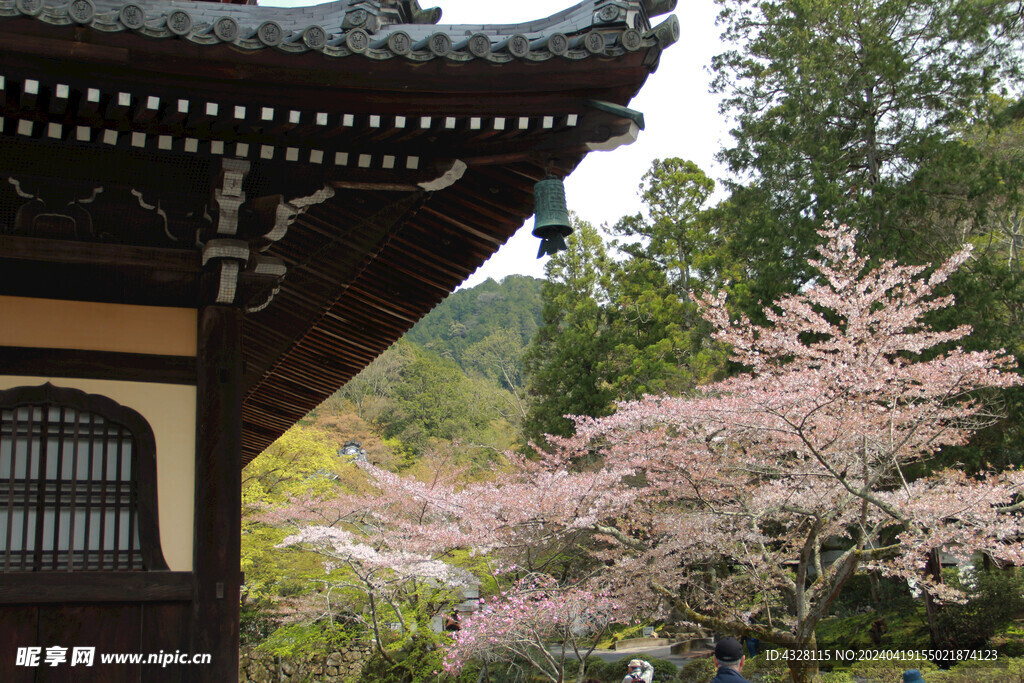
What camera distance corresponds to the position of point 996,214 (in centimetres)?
1606

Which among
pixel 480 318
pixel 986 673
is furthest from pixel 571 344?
pixel 480 318

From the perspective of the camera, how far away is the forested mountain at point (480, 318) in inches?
2430

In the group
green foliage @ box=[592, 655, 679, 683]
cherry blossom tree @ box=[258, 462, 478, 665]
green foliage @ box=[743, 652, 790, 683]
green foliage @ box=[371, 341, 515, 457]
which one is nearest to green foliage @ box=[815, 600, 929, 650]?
green foliage @ box=[743, 652, 790, 683]

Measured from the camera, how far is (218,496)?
338 cm

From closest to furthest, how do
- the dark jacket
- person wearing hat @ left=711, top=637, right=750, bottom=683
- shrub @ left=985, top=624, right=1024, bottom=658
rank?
1. the dark jacket
2. person wearing hat @ left=711, top=637, right=750, bottom=683
3. shrub @ left=985, top=624, right=1024, bottom=658

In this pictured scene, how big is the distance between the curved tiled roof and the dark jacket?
2292 mm

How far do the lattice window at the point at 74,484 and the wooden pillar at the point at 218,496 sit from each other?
0.19 m

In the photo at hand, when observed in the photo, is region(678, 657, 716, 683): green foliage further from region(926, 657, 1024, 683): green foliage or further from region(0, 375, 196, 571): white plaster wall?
region(0, 375, 196, 571): white plaster wall

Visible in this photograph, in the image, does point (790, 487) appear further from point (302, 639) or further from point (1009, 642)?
point (302, 639)

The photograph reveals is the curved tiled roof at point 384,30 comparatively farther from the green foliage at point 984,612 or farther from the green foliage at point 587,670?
the green foliage at point 984,612

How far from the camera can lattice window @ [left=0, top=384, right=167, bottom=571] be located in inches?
124

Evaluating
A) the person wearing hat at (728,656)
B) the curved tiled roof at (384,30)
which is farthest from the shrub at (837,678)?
the curved tiled roof at (384,30)

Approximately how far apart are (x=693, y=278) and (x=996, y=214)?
309 inches

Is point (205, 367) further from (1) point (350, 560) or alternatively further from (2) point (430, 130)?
(1) point (350, 560)
